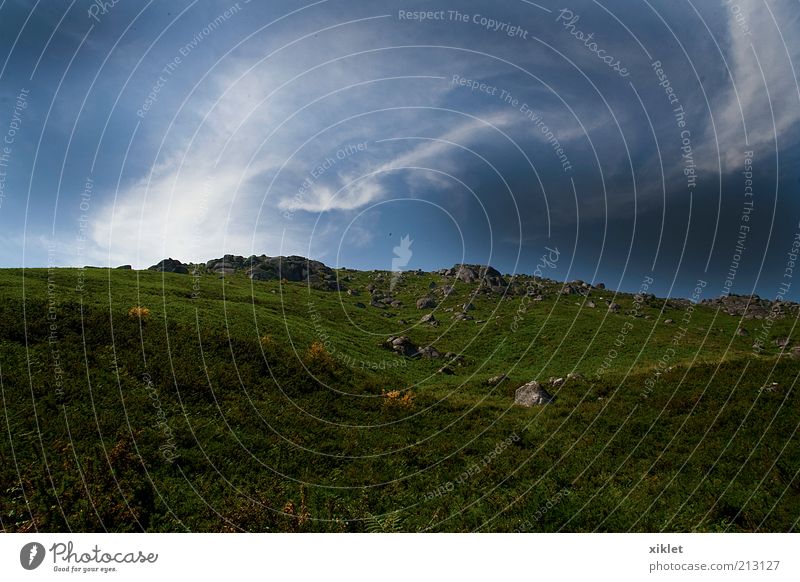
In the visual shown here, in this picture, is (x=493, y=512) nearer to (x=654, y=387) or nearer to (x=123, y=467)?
(x=123, y=467)

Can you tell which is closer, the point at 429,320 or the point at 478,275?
the point at 429,320

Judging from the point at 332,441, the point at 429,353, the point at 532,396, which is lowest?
the point at 332,441

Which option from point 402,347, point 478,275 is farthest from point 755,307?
point 402,347

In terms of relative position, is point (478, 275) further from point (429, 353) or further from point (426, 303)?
point (429, 353)

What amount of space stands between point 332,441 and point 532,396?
40.2 feet

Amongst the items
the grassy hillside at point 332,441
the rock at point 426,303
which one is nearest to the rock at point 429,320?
the rock at point 426,303

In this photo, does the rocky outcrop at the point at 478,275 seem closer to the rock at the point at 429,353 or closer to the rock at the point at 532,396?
the rock at the point at 429,353

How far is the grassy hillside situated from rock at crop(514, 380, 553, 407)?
0.72 meters

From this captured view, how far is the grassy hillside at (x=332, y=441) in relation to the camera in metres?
10.2

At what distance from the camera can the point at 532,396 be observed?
2188cm

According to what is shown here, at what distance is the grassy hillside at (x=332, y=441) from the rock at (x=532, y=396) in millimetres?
717

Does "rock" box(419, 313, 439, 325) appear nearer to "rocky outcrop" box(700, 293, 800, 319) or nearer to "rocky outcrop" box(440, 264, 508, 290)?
"rocky outcrop" box(440, 264, 508, 290)
